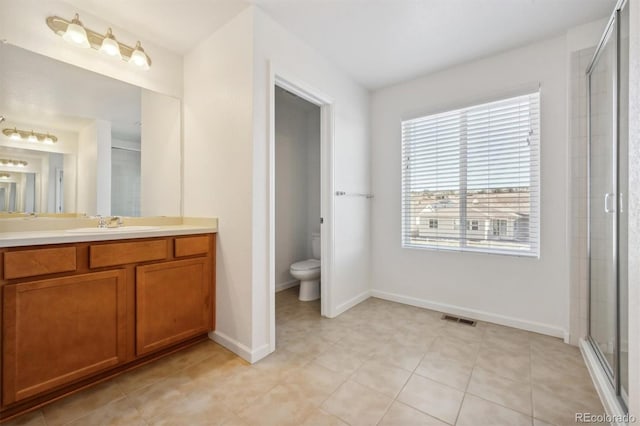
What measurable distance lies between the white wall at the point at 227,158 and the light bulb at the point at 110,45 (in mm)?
526

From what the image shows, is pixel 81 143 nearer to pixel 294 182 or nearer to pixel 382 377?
pixel 294 182

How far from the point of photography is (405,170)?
2.90 m

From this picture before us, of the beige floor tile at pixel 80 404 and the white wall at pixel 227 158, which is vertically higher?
the white wall at pixel 227 158

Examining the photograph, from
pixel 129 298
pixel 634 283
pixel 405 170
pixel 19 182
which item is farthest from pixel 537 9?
pixel 19 182

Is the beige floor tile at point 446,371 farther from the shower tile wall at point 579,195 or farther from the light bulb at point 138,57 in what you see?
the light bulb at point 138,57

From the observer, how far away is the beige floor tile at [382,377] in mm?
1519

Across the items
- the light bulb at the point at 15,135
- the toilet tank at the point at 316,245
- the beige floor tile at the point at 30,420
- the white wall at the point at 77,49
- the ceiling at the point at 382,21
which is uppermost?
the ceiling at the point at 382,21

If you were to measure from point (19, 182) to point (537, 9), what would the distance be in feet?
11.6

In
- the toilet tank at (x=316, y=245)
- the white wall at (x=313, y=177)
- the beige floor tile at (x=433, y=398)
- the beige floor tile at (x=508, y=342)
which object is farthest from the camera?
the white wall at (x=313, y=177)

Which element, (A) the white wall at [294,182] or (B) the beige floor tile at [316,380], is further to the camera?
(A) the white wall at [294,182]

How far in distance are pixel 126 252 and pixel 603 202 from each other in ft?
9.85

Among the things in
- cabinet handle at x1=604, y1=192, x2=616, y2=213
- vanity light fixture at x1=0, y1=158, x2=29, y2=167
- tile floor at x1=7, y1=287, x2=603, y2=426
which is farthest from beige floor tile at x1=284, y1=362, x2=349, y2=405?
vanity light fixture at x1=0, y1=158, x2=29, y2=167

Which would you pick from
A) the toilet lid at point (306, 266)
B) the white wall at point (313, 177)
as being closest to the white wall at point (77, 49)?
the white wall at point (313, 177)

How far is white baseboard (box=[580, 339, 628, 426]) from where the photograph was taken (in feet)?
4.05
